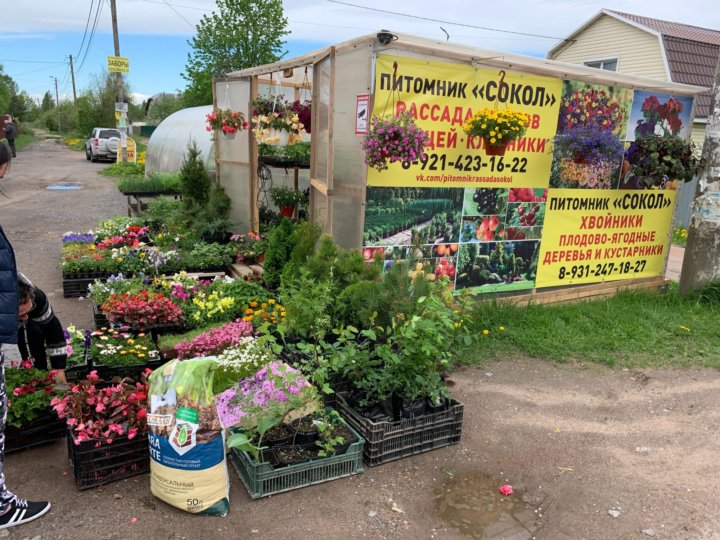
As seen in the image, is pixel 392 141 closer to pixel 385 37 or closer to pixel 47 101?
pixel 385 37

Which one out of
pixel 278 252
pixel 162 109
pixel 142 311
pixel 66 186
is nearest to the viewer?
pixel 142 311

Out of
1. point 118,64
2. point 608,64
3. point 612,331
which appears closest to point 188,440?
point 612,331

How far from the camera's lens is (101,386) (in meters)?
4.33

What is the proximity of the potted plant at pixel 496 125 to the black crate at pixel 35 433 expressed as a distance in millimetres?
4517

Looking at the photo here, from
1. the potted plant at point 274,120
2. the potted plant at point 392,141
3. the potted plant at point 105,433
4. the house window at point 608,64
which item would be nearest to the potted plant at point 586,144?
the potted plant at point 392,141

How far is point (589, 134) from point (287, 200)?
181 inches

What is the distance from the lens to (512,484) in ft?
12.1

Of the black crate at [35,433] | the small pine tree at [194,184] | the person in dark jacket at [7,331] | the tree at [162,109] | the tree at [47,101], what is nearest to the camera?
the person in dark jacket at [7,331]

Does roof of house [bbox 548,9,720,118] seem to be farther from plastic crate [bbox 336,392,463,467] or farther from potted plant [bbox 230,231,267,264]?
plastic crate [bbox 336,392,463,467]

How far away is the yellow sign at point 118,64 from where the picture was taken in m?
18.7

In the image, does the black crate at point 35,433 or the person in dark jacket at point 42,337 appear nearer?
the black crate at point 35,433

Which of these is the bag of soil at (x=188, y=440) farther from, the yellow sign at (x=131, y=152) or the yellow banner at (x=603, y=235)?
the yellow sign at (x=131, y=152)

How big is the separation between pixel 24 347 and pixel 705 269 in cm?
820

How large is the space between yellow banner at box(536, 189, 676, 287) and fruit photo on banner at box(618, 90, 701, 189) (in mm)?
345
